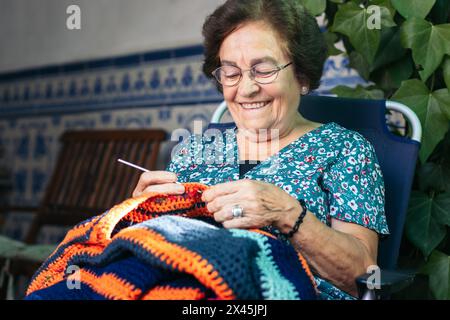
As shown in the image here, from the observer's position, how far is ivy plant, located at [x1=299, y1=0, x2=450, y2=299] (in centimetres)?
164

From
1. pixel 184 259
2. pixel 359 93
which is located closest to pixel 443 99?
pixel 359 93

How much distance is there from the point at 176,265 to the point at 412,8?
103 centimetres

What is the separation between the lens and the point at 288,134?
5.30 feet

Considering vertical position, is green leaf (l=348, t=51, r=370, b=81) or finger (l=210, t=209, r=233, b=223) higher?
green leaf (l=348, t=51, r=370, b=81)

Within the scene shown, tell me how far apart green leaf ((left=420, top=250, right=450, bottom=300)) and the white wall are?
1.47 metres

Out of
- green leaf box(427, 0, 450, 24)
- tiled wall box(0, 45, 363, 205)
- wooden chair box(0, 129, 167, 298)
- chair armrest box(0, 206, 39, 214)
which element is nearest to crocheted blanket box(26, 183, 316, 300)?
green leaf box(427, 0, 450, 24)

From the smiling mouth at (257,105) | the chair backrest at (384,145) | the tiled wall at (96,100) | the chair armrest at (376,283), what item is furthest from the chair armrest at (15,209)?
the chair armrest at (376,283)

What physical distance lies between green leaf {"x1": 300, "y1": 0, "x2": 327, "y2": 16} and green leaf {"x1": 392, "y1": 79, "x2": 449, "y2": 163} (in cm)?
29

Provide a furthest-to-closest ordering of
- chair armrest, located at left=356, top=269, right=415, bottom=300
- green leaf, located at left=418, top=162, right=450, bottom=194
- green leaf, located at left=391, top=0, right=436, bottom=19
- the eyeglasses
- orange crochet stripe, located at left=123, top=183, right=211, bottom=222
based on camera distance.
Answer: green leaf, located at left=418, top=162, right=450, bottom=194 < green leaf, located at left=391, top=0, right=436, bottom=19 < the eyeglasses < orange crochet stripe, located at left=123, top=183, right=211, bottom=222 < chair armrest, located at left=356, top=269, right=415, bottom=300

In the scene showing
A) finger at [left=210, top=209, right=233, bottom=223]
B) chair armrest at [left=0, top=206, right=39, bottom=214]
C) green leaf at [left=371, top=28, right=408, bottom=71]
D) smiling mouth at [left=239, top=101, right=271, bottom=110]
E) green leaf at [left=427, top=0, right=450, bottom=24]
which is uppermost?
green leaf at [left=427, top=0, right=450, bottom=24]

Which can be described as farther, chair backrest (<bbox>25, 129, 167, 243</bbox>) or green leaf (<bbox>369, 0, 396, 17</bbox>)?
chair backrest (<bbox>25, 129, 167, 243</bbox>)

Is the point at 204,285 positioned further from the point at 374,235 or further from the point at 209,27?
the point at 209,27

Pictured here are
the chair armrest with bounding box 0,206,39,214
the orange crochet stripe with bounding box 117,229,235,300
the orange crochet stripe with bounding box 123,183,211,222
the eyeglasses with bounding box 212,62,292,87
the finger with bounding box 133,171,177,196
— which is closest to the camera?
the orange crochet stripe with bounding box 117,229,235,300

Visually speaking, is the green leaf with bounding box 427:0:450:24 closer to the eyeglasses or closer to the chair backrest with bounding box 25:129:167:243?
the eyeglasses
